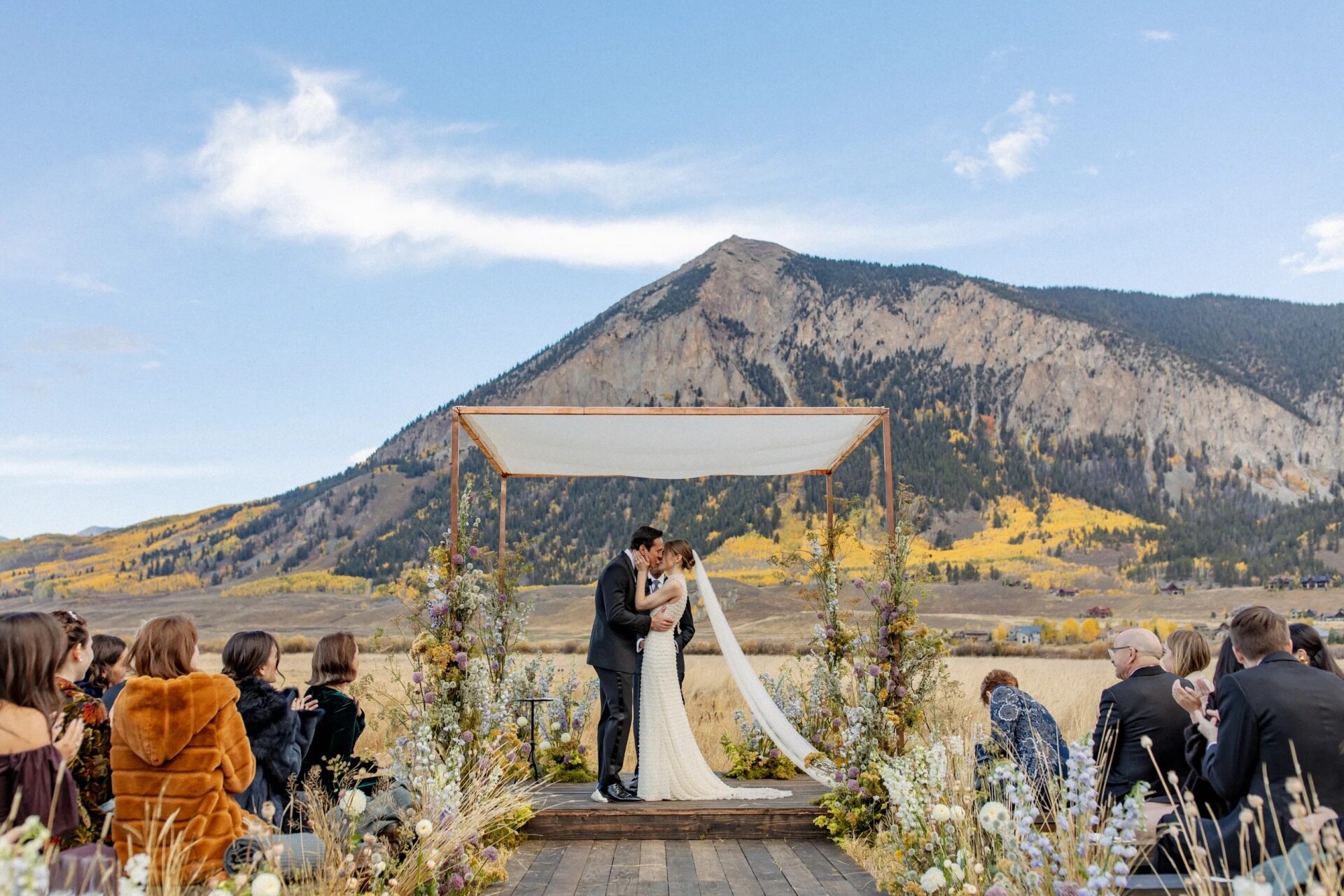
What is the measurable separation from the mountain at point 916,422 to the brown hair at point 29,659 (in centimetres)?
4346

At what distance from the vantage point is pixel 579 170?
32.4 metres

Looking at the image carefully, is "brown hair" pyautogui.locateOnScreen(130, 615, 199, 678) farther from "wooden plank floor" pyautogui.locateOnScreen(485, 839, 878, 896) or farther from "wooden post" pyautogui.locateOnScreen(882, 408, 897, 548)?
"wooden post" pyautogui.locateOnScreen(882, 408, 897, 548)

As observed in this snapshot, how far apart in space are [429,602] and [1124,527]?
53.4 metres

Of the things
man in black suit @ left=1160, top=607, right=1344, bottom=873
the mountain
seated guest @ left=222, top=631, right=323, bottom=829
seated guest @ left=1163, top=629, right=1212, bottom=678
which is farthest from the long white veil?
the mountain

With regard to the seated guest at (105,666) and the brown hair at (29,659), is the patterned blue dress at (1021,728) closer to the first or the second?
the brown hair at (29,659)

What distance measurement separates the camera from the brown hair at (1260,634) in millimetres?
2926

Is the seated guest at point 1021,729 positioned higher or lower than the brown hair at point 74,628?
lower

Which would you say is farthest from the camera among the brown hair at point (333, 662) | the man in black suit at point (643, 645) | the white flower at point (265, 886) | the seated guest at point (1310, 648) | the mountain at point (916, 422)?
the mountain at point (916, 422)

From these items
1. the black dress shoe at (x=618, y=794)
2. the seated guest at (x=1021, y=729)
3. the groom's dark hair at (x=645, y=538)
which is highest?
the groom's dark hair at (x=645, y=538)

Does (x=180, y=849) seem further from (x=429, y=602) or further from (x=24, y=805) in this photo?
(x=429, y=602)

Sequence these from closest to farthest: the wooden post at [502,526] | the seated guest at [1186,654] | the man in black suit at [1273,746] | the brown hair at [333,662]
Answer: the man in black suit at [1273,746] → the brown hair at [333,662] → the seated guest at [1186,654] → the wooden post at [502,526]

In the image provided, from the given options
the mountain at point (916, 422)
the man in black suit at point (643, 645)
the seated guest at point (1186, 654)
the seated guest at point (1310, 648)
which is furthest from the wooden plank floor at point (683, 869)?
the mountain at point (916, 422)

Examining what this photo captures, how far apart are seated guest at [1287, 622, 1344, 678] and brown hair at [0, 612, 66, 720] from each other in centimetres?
387

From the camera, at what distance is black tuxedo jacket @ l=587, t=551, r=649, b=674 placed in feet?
19.2
